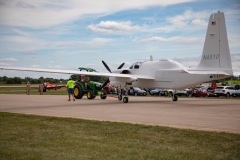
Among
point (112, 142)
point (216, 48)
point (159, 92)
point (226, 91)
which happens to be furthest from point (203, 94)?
point (112, 142)

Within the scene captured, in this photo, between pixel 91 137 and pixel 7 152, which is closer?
pixel 7 152

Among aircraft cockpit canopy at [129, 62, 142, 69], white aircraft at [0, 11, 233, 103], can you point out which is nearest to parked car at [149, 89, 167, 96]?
aircraft cockpit canopy at [129, 62, 142, 69]

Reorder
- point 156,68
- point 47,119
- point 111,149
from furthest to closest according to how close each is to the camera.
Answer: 1. point 156,68
2. point 47,119
3. point 111,149

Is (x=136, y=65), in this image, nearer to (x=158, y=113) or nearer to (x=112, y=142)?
(x=158, y=113)

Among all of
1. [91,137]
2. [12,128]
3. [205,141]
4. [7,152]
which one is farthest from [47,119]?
[205,141]

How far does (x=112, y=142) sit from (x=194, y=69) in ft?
50.7

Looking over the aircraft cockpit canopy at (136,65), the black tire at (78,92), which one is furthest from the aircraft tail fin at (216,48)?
the black tire at (78,92)

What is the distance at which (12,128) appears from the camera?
10.9m

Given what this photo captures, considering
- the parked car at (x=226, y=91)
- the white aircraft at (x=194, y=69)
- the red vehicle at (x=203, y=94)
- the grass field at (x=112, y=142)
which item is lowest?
the grass field at (x=112, y=142)

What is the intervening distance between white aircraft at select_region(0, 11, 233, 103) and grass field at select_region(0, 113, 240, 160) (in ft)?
35.3

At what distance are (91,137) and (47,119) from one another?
4.90 metres

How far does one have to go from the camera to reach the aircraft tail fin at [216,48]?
2116 centimetres

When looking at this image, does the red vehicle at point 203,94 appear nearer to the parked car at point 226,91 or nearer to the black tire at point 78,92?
the parked car at point 226,91

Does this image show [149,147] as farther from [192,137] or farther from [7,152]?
[7,152]
